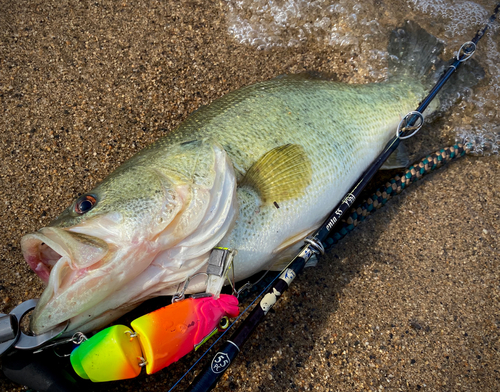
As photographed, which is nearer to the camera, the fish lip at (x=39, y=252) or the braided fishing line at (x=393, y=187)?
the fish lip at (x=39, y=252)

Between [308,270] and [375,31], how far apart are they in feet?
9.15

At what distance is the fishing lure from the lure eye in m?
0.60

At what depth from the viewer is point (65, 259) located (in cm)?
149

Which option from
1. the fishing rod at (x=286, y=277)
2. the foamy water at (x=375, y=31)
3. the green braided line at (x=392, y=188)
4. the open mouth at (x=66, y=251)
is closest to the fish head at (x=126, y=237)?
the open mouth at (x=66, y=251)

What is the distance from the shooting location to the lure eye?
67.6 inches

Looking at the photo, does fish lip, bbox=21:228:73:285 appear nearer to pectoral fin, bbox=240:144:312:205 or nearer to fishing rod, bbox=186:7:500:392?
fishing rod, bbox=186:7:500:392

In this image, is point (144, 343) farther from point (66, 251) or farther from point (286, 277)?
point (286, 277)

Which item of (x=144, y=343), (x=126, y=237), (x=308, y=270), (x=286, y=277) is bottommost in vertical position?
(x=308, y=270)

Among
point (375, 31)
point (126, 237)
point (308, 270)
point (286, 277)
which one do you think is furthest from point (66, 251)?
point (375, 31)

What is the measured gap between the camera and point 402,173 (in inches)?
113

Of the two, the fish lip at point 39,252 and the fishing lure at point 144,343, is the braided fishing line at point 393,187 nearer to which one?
the fishing lure at point 144,343

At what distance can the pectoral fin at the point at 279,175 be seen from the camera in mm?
2062

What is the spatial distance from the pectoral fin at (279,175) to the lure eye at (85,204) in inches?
Answer: 32.9

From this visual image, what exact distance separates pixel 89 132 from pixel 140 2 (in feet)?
5.00
